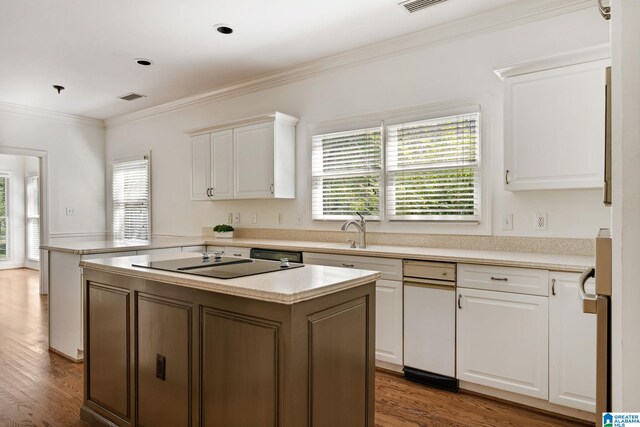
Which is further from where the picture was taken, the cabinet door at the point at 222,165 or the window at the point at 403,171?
the cabinet door at the point at 222,165

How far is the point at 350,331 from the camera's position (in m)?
1.84

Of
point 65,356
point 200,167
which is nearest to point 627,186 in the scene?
point 65,356

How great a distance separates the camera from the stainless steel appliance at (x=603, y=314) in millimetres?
1015

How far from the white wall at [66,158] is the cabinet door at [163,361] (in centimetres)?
509

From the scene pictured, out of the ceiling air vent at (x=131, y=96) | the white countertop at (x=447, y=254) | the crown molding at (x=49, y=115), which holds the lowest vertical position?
the white countertop at (x=447, y=254)

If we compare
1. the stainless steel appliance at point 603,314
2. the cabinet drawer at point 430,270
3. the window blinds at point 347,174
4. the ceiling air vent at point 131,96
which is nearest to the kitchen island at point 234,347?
the stainless steel appliance at point 603,314

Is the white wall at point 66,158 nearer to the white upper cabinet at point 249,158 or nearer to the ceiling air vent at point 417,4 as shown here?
the white upper cabinet at point 249,158

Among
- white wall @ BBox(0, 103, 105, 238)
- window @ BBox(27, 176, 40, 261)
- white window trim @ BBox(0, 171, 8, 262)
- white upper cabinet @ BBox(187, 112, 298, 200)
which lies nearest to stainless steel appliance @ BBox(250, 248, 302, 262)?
white upper cabinet @ BBox(187, 112, 298, 200)

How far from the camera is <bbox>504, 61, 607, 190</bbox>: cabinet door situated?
8.31ft

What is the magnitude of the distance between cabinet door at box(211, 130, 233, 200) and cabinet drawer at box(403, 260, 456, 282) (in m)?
2.34

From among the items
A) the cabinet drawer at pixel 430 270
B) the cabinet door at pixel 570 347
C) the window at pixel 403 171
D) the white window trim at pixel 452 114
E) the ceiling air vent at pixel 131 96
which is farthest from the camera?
the ceiling air vent at pixel 131 96

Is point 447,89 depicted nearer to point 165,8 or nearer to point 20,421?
point 165,8

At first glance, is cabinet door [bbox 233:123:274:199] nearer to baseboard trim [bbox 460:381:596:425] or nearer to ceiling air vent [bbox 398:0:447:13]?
ceiling air vent [bbox 398:0:447:13]

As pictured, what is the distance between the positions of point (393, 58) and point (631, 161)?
321cm
